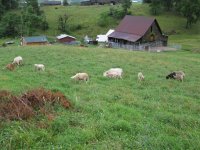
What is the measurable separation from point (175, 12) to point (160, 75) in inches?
2792

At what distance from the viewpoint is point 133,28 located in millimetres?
65250

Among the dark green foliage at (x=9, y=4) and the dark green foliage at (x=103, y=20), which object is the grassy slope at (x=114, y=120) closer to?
the dark green foliage at (x=103, y=20)

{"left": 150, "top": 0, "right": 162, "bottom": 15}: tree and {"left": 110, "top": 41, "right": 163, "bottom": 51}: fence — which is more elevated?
{"left": 150, "top": 0, "right": 162, "bottom": 15}: tree

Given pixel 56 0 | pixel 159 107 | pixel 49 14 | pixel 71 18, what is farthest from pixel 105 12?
pixel 159 107

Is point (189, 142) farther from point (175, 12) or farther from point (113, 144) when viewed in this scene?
point (175, 12)

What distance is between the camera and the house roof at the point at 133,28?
205 feet

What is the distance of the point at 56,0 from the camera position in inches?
4744

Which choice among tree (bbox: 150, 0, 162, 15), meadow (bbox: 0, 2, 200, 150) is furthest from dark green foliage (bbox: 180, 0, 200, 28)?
meadow (bbox: 0, 2, 200, 150)

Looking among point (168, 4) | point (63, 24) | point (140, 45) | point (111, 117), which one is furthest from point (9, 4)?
point (111, 117)

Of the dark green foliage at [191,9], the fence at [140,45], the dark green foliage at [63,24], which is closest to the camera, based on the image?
the fence at [140,45]

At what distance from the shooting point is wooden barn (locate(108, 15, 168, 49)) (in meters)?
62.1

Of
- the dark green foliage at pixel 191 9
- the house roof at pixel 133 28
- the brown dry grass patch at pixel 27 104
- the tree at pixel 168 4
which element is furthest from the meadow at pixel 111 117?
the tree at pixel 168 4

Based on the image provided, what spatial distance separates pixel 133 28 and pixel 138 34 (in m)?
3.18

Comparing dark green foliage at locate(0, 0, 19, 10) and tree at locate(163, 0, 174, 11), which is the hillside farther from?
dark green foliage at locate(0, 0, 19, 10)
